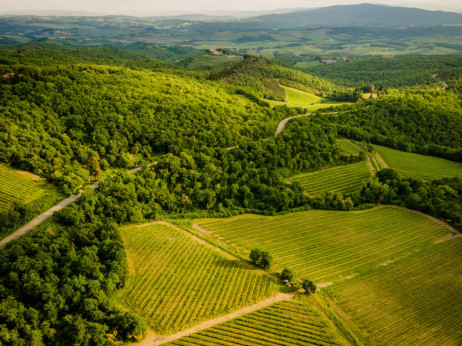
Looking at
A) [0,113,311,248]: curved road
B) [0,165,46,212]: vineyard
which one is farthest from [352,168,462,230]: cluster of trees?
[0,165,46,212]: vineyard

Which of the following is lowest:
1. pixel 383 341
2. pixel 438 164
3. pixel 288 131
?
pixel 383 341

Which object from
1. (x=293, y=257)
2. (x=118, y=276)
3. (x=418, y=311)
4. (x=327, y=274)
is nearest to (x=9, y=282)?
(x=118, y=276)

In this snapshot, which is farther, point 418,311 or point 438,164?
point 438,164

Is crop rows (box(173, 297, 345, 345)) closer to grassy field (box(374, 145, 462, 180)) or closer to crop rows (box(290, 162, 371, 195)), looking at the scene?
crop rows (box(290, 162, 371, 195))

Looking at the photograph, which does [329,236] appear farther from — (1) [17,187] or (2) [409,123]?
(2) [409,123]

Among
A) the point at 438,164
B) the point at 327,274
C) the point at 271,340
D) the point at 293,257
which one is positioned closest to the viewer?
the point at 271,340

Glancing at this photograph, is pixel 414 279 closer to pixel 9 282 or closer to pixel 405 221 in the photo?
pixel 405 221
